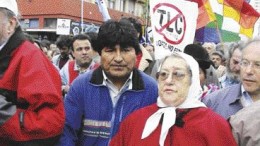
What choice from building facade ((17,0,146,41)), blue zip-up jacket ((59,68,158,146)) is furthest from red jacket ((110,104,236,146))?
building facade ((17,0,146,41))

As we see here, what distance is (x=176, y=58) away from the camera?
117 inches

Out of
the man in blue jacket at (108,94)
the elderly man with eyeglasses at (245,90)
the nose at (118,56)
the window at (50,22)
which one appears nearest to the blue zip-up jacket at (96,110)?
the man in blue jacket at (108,94)

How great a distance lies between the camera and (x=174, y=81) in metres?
2.90

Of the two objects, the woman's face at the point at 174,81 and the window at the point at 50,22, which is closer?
the woman's face at the point at 174,81

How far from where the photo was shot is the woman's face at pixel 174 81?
2.86m

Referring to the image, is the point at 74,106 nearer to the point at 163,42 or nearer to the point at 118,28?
the point at 118,28

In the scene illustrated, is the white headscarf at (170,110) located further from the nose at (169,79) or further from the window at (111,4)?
the window at (111,4)

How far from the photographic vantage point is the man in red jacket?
258cm

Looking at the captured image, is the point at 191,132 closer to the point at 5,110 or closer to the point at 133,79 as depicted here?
the point at 133,79

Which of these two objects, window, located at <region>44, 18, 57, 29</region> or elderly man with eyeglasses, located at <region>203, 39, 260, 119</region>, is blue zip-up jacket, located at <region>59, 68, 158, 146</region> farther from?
window, located at <region>44, 18, 57, 29</region>

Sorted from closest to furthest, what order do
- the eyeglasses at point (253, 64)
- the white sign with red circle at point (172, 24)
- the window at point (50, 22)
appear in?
the eyeglasses at point (253, 64) → the white sign with red circle at point (172, 24) → the window at point (50, 22)

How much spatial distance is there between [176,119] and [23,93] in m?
0.87

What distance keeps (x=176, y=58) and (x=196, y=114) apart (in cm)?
38

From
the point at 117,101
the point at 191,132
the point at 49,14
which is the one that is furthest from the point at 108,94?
the point at 49,14
